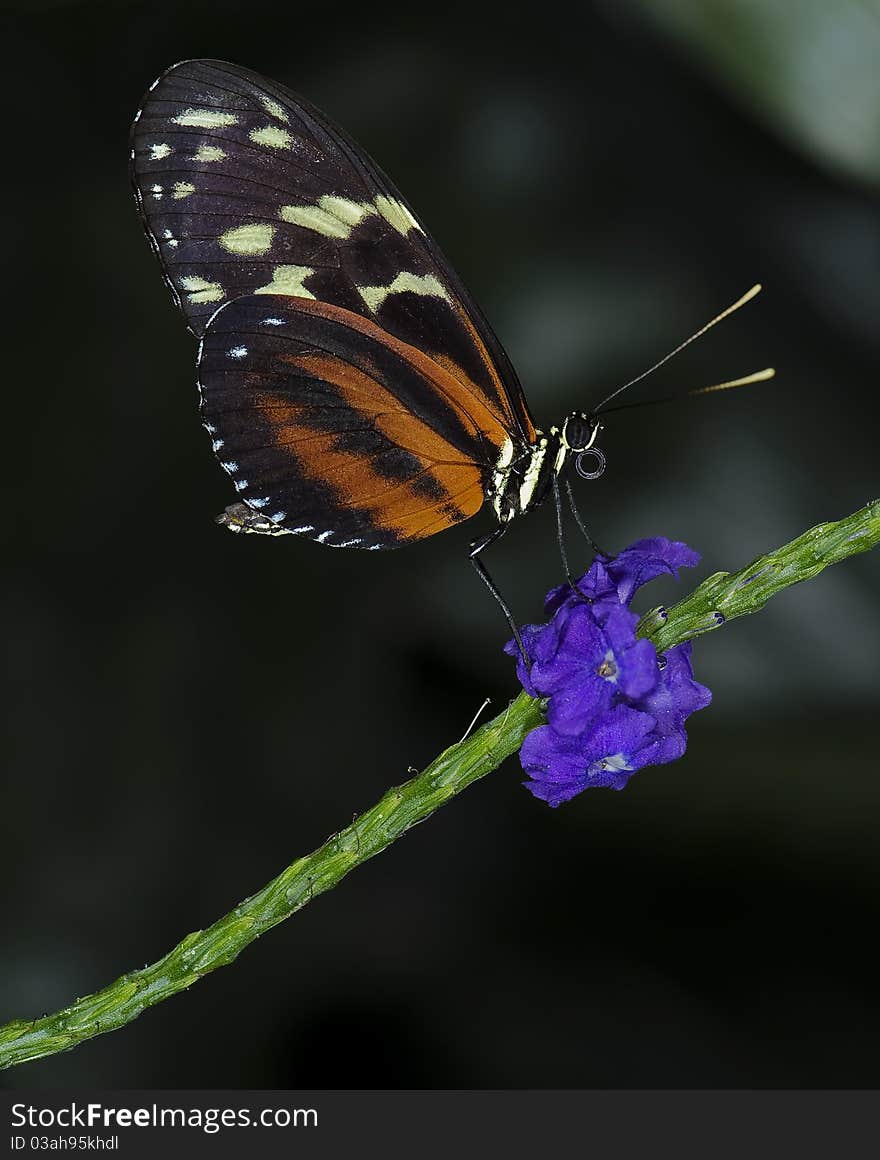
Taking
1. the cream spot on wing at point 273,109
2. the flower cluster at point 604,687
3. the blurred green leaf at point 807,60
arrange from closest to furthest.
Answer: the flower cluster at point 604,687
the cream spot on wing at point 273,109
the blurred green leaf at point 807,60

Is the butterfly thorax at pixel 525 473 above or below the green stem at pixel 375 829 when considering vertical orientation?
above

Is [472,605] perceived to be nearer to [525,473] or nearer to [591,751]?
[525,473]

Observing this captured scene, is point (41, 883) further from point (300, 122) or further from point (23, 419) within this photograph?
point (300, 122)

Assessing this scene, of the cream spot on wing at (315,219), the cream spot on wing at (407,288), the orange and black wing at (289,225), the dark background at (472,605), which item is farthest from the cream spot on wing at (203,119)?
the dark background at (472,605)

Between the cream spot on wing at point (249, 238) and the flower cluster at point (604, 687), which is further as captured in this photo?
the cream spot on wing at point (249, 238)

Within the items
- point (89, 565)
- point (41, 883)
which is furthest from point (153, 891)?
point (89, 565)

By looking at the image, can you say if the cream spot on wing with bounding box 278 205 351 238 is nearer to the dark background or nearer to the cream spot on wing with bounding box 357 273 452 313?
the cream spot on wing with bounding box 357 273 452 313

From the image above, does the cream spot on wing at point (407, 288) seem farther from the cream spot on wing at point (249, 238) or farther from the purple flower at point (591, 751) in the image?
the purple flower at point (591, 751)
